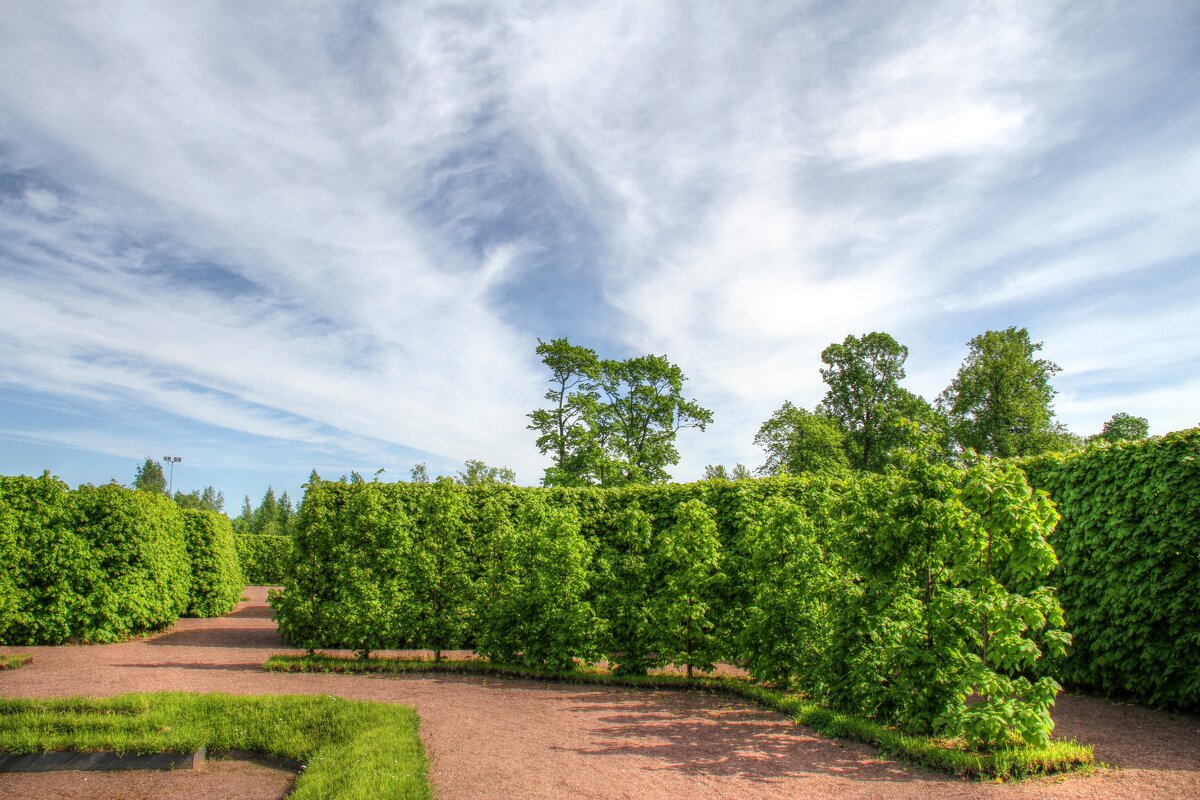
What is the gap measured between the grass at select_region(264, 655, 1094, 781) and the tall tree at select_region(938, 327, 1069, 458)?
25055 millimetres

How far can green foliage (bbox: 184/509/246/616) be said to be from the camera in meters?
21.0

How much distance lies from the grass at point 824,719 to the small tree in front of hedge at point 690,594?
46cm

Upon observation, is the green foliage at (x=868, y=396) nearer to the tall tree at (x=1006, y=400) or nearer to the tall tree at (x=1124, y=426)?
the tall tree at (x=1006, y=400)

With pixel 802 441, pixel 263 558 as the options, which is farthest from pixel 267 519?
pixel 802 441

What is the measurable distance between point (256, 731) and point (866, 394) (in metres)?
33.0

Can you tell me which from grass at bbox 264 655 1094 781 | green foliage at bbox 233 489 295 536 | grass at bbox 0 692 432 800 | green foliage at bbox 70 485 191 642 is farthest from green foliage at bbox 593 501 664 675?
green foliage at bbox 233 489 295 536

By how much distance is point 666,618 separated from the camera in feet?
38.1

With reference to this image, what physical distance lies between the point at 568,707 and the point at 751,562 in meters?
3.97

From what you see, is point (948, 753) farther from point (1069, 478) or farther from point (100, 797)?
point (100, 797)

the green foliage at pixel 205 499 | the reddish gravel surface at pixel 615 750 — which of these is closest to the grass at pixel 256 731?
the reddish gravel surface at pixel 615 750

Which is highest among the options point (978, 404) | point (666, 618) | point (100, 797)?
point (978, 404)

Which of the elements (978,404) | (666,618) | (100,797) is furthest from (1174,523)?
(978,404)

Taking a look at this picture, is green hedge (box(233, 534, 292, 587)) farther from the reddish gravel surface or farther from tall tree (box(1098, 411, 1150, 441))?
tall tree (box(1098, 411, 1150, 441))

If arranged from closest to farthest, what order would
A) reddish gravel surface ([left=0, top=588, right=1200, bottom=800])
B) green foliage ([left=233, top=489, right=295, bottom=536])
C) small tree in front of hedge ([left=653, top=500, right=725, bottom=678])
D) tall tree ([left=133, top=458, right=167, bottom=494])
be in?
reddish gravel surface ([left=0, top=588, right=1200, bottom=800]), small tree in front of hedge ([left=653, top=500, right=725, bottom=678]), green foliage ([left=233, top=489, right=295, bottom=536]), tall tree ([left=133, top=458, right=167, bottom=494])
